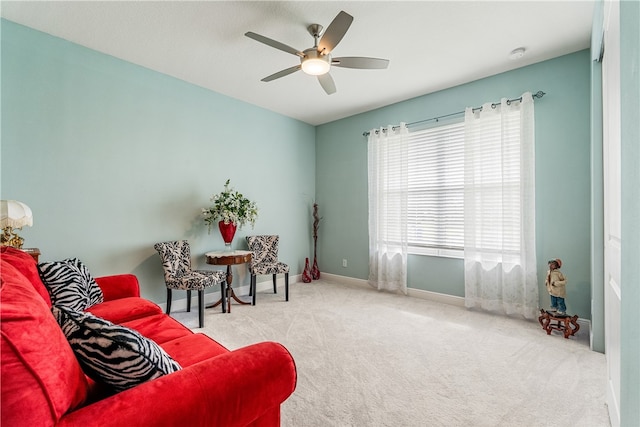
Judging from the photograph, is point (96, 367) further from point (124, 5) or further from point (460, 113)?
point (460, 113)

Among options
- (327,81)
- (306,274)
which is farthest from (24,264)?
(306,274)

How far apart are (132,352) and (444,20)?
3063 millimetres

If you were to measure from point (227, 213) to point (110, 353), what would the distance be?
286 centimetres

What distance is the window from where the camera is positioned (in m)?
3.78

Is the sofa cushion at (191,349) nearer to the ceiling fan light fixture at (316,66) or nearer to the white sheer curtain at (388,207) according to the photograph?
the ceiling fan light fixture at (316,66)

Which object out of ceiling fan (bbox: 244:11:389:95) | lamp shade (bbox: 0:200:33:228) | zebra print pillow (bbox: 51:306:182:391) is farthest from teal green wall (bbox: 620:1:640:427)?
lamp shade (bbox: 0:200:33:228)

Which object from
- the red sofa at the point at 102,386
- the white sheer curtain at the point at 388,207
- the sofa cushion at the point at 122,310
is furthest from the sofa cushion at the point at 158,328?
the white sheer curtain at the point at 388,207

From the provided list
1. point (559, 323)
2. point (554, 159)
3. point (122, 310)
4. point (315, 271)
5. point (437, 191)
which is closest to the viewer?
point (122, 310)

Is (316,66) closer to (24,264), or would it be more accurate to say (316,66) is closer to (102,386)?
(24,264)

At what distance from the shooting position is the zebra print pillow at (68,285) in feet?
6.06

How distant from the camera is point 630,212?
0.79 meters

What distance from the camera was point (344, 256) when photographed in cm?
500

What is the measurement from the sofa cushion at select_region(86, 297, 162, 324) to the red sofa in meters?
1.10

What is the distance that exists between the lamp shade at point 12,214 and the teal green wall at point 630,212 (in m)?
3.10
